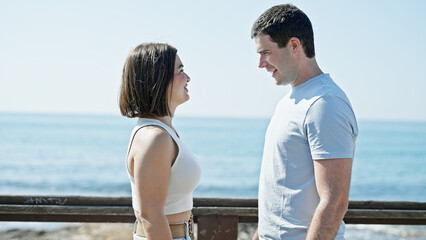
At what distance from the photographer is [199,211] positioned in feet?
9.64

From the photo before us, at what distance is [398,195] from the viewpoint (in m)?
22.0

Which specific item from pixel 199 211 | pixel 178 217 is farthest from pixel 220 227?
pixel 178 217

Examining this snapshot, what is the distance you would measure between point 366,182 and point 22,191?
653 inches

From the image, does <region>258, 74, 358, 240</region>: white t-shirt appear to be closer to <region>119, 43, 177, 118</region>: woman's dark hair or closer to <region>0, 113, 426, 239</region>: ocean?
<region>119, 43, 177, 118</region>: woman's dark hair

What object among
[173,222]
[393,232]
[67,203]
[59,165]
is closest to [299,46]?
[173,222]

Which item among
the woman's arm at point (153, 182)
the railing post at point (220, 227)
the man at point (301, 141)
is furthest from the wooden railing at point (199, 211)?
the woman's arm at point (153, 182)

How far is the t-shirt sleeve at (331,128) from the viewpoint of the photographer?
1.95 metres

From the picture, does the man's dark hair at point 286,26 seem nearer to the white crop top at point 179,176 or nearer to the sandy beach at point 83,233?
the white crop top at point 179,176

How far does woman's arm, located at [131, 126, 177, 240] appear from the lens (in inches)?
79.9

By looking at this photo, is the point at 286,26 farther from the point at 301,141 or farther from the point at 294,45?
the point at 301,141

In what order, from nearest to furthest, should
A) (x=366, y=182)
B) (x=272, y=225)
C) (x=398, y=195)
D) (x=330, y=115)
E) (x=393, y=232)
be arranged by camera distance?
(x=330, y=115), (x=272, y=225), (x=393, y=232), (x=398, y=195), (x=366, y=182)

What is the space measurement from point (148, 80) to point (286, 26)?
2.25ft

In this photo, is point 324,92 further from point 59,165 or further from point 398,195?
point 59,165

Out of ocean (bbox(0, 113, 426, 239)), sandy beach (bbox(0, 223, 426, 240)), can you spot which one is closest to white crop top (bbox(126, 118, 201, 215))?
sandy beach (bbox(0, 223, 426, 240))
